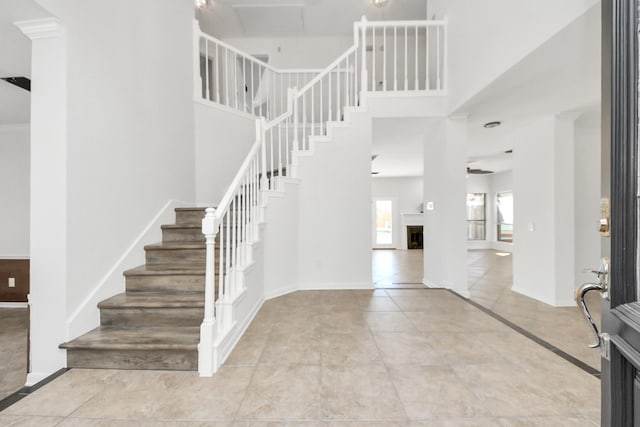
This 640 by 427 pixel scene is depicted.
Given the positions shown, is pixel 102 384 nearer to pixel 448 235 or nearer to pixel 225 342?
pixel 225 342

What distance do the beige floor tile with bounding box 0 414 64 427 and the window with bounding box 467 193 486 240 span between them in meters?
9.96

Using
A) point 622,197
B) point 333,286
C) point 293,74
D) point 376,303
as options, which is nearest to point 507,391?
point 622,197

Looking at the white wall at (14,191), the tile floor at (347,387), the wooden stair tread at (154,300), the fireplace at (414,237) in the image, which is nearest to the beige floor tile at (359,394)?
the tile floor at (347,387)

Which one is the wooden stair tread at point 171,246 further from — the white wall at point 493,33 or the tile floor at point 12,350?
→ the white wall at point 493,33

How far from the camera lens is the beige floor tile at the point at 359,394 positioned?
144cm

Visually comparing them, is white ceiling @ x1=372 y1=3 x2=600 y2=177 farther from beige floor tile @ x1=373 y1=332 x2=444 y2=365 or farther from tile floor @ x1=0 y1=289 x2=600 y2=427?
beige floor tile @ x1=373 y1=332 x2=444 y2=365

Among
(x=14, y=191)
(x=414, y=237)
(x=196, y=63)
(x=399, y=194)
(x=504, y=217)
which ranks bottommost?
(x=414, y=237)

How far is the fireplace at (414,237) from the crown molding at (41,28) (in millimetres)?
8700

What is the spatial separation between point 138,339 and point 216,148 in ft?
8.63

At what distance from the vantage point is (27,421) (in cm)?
139

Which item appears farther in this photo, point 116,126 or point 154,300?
point 116,126

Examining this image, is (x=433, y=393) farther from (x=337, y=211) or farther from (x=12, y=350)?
(x=12, y=350)

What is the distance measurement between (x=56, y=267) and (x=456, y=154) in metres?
4.04

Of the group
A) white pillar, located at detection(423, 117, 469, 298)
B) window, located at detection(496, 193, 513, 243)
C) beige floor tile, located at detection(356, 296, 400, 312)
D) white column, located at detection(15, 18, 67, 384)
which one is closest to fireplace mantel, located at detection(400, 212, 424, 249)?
window, located at detection(496, 193, 513, 243)
